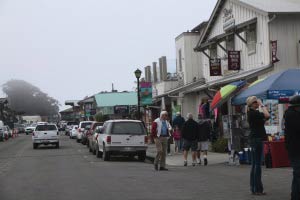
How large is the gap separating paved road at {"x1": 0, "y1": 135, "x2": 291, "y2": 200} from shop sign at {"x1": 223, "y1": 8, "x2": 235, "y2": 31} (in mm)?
9924

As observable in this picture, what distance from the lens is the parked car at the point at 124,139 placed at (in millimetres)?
23984

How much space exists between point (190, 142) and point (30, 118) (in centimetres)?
14344

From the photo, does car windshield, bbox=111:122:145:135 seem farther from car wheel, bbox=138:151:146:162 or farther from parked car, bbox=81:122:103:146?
parked car, bbox=81:122:103:146

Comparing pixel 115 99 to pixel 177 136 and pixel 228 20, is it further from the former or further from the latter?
pixel 177 136

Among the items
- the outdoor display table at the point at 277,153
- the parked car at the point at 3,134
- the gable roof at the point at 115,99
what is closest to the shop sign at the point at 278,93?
the outdoor display table at the point at 277,153

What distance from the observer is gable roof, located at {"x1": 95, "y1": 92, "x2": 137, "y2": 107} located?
3007 inches

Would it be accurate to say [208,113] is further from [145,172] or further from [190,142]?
[145,172]

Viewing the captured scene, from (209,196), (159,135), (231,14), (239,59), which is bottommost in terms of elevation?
(209,196)

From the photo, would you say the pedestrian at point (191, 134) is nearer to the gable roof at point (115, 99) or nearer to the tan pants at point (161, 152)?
the tan pants at point (161, 152)

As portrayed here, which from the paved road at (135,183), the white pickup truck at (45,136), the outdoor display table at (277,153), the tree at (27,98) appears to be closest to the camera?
the paved road at (135,183)

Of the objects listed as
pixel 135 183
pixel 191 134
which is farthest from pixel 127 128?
pixel 135 183

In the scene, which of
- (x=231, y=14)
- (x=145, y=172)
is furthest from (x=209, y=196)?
(x=231, y=14)

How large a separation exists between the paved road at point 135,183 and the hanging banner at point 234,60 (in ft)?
24.1

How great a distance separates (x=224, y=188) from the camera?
44.3ft
